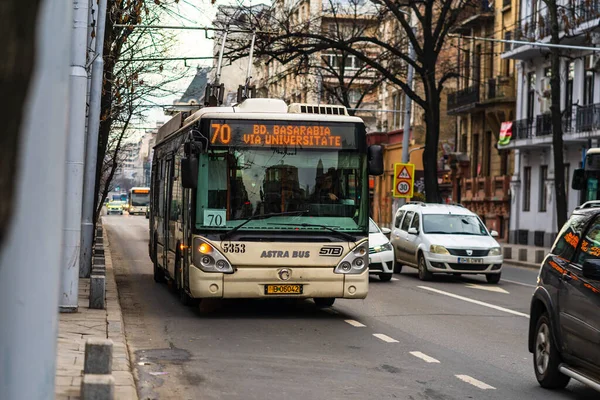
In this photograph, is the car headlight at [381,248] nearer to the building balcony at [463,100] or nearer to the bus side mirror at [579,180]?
the bus side mirror at [579,180]

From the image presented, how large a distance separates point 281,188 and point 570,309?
21.4 feet

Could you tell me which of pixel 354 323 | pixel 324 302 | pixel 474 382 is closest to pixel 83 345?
pixel 474 382

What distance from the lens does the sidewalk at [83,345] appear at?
28.2 ft

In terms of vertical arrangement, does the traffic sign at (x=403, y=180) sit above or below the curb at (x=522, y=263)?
above

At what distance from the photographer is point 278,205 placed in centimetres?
1516

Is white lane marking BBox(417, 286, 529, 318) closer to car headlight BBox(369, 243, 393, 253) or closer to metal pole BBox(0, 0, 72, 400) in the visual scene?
car headlight BBox(369, 243, 393, 253)

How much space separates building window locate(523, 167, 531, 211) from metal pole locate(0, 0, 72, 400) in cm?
4945

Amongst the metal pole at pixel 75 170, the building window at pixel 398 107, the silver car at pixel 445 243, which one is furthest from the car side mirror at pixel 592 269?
the building window at pixel 398 107

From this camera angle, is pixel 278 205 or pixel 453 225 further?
pixel 453 225

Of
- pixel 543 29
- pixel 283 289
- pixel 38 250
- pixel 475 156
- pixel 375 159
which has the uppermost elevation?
pixel 543 29

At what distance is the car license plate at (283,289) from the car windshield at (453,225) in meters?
11.4

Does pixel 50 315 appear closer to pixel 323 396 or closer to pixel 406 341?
pixel 323 396

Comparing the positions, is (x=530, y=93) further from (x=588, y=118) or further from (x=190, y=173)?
(x=190, y=173)

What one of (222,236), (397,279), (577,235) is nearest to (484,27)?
(397,279)
